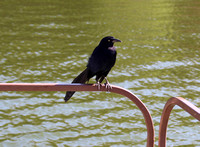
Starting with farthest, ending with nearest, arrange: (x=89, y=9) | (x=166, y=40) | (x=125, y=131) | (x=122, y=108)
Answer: (x=89, y=9) → (x=166, y=40) → (x=122, y=108) → (x=125, y=131)

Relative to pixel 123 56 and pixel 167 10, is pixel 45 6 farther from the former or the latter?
pixel 123 56

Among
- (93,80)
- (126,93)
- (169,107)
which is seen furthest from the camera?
(93,80)

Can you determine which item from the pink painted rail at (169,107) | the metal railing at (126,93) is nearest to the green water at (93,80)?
the pink painted rail at (169,107)

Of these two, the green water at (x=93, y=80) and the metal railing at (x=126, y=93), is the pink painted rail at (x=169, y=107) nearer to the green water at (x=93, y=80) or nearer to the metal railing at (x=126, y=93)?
the metal railing at (x=126, y=93)

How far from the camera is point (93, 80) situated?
1345cm

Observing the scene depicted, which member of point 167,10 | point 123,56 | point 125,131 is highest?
point 167,10

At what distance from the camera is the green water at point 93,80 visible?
9055 mm

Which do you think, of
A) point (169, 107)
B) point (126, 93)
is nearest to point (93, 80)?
point (169, 107)

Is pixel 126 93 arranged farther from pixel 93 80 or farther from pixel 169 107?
pixel 93 80

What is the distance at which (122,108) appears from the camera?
1055 centimetres

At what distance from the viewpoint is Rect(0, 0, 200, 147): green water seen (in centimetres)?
905

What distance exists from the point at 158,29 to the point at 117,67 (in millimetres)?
8698

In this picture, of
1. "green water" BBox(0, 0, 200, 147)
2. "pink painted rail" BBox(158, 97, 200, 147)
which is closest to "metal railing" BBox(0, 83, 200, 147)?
"pink painted rail" BBox(158, 97, 200, 147)

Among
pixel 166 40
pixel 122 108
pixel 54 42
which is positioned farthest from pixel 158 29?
pixel 122 108
